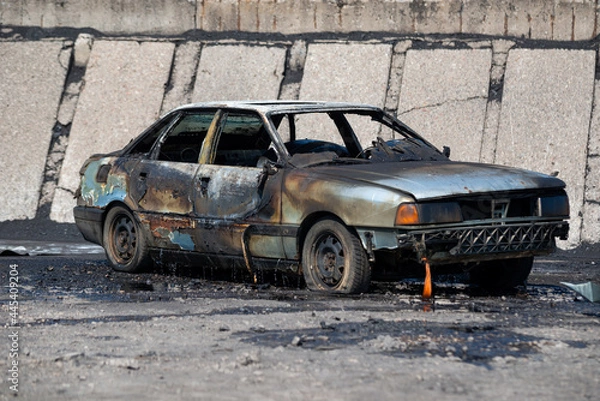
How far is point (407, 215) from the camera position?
8.06 meters

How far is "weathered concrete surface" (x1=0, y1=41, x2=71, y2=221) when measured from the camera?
1472 centimetres

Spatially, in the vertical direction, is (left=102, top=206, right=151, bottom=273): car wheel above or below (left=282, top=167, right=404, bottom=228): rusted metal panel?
below

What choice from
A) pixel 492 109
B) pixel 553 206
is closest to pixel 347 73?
pixel 492 109

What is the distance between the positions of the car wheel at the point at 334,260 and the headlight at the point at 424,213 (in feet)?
1.60

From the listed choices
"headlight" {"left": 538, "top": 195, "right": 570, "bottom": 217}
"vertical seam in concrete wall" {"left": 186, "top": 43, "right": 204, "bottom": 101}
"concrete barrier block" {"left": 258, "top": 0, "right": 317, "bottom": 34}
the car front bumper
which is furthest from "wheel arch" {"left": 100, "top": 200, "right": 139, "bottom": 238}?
"concrete barrier block" {"left": 258, "top": 0, "right": 317, "bottom": 34}

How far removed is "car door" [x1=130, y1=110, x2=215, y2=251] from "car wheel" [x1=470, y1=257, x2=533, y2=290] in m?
2.32

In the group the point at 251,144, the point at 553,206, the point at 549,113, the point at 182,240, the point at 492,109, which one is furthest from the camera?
the point at 492,109

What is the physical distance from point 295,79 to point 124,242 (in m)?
4.63

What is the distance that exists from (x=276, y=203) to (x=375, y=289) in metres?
0.97

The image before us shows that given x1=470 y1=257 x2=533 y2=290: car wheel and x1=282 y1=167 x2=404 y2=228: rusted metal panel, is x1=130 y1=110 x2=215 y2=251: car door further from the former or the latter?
x1=470 y1=257 x2=533 y2=290: car wheel

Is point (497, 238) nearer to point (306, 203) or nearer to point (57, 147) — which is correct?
point (306, 203)

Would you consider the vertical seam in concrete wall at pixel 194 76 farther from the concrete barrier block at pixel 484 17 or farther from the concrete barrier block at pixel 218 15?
the concrete barrier block at pixel 484 17

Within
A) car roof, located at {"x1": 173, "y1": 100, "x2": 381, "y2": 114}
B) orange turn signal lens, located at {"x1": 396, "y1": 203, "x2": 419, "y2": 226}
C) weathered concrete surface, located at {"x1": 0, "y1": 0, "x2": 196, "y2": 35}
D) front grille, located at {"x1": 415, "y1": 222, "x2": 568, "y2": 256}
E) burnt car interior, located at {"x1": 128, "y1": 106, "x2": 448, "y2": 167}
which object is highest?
weathered concrete surface, located at {"x1": 0, "y1": 0, "x2": 196, "y2": 35}

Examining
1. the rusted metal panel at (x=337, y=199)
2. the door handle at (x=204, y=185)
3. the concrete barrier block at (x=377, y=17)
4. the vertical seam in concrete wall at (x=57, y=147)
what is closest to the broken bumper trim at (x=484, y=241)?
the rusted metal panel at (x=337, y=199)
